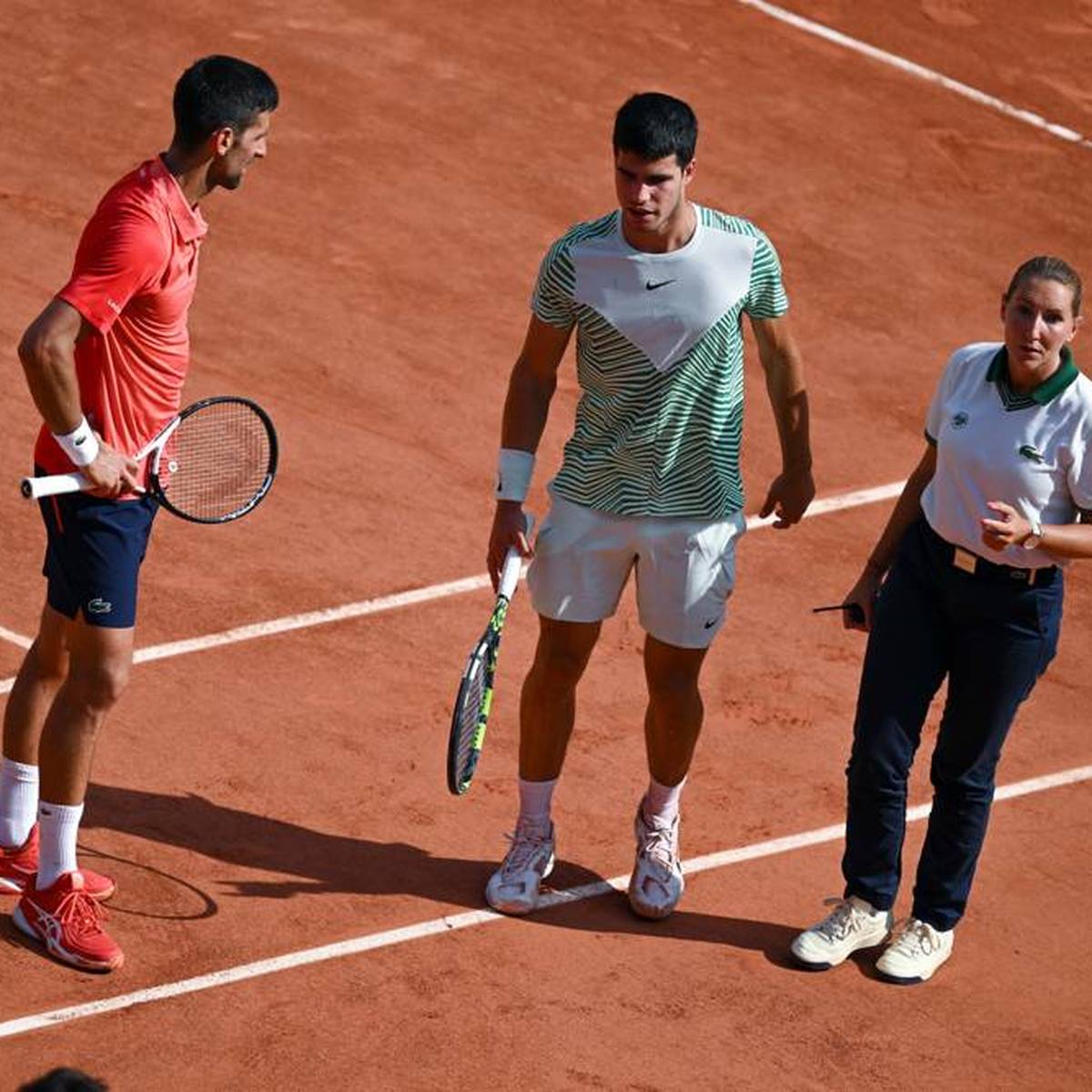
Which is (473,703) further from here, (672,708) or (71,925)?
(71,925)

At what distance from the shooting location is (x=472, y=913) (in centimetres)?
827

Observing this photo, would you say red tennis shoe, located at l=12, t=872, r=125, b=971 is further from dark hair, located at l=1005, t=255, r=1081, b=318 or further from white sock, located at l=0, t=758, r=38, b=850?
dark hair, located at l=1005, t=255, r=1081, b=318

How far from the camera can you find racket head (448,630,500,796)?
23.8ft

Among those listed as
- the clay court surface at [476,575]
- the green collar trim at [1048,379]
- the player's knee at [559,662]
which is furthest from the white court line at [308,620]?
the green collar trim at [1048,379]

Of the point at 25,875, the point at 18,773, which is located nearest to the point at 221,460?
the point at 18,773

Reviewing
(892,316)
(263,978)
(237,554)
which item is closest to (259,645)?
(237,554)

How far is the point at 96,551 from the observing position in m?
7.40

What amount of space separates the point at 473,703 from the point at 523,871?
3.45 ft

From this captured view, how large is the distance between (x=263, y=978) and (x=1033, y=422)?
315 centimetres

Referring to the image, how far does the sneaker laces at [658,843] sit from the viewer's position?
8.34 metres

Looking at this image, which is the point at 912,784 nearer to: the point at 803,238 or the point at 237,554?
the point at 237,554

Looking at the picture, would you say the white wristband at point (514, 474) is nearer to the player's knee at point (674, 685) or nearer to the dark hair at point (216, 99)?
the player's knee at point (674, 685)

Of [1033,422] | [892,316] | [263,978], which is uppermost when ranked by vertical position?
[1033,422]

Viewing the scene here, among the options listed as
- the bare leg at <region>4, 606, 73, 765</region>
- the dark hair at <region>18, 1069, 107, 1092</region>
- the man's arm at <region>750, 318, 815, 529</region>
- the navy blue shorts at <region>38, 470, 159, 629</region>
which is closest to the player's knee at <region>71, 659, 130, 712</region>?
the navy blue shorts at <region>38, 470, 159, 629</region>
